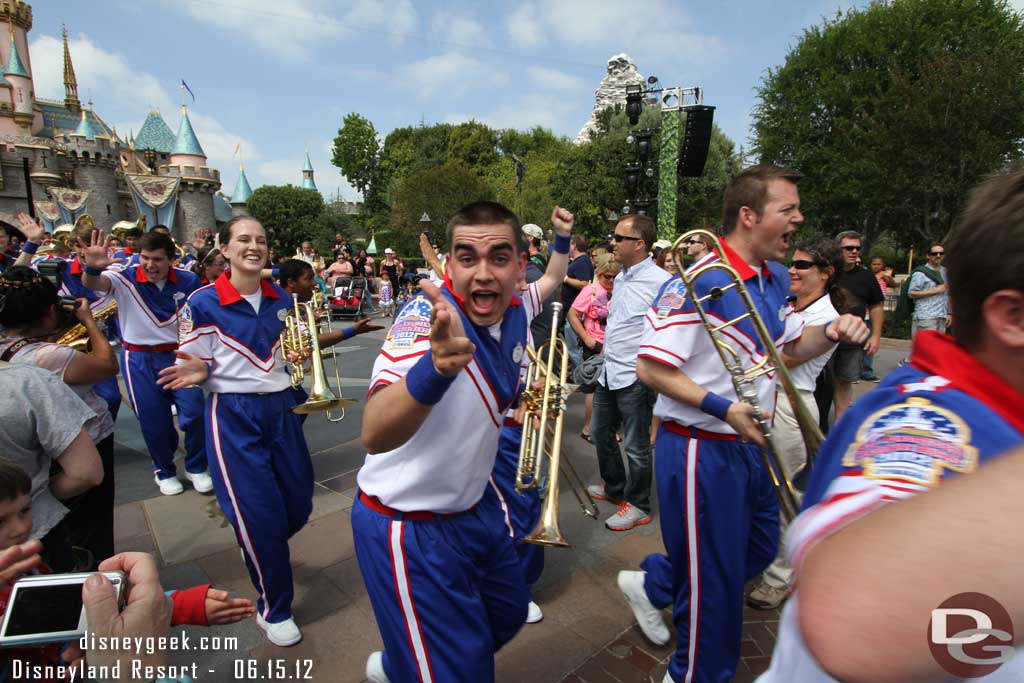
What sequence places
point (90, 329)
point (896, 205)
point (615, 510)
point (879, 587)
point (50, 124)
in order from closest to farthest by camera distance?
point (879, 587) → point (90, 329) → point (615, 510) → point (896, 205) → point (50, 124)

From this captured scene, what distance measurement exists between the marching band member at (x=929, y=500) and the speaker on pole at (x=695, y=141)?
11064 millimetres

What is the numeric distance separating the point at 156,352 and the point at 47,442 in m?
3.45

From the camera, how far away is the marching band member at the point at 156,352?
487 cm

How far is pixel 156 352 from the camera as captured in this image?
16.5 ft

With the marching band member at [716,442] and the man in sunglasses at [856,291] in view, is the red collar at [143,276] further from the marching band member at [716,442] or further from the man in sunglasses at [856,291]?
the man in sunglasses at [856,291]

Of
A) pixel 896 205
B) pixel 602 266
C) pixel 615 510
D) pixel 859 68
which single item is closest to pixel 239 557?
pixel 615 510

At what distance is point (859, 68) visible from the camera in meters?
25.2

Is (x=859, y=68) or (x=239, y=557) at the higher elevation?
(x=859, y=68)

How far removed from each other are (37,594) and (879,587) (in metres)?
1.69

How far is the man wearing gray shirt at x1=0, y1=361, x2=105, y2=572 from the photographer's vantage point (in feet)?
6.12

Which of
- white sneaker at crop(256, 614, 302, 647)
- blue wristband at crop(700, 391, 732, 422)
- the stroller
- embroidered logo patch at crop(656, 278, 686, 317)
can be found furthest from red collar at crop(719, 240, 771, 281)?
the stroller

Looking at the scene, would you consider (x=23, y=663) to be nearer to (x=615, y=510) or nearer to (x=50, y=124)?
(x=615, y=510)

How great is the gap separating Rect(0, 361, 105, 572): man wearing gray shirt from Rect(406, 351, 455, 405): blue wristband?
1.35 metres

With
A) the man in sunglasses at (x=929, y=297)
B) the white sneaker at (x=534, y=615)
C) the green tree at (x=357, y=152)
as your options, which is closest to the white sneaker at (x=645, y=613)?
the white sneaker at (x=534, y=615)
